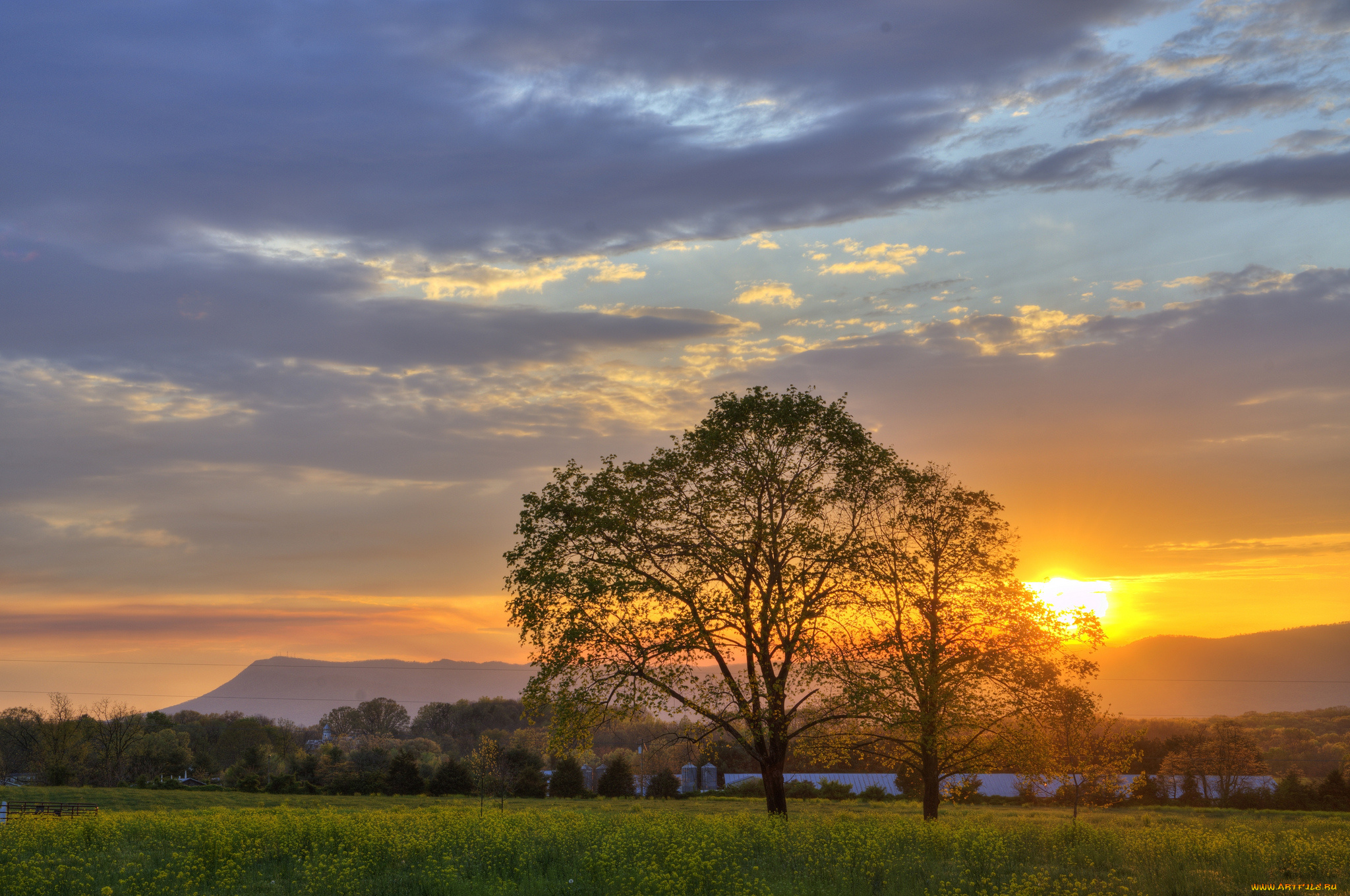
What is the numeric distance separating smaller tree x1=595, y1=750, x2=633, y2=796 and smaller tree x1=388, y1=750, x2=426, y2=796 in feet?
53.3

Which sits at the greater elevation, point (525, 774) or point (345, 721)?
point (525, 774)

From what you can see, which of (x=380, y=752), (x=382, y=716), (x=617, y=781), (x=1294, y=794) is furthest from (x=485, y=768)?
(x=382, y=716)

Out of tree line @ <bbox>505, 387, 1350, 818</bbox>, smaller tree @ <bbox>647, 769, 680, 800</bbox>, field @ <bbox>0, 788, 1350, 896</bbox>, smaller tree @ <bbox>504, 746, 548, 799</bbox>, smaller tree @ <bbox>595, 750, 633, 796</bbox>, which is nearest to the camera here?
field @ <bbox>0, 788, 1350, 896</bbox>

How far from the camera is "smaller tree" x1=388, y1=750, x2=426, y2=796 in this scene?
78.2 meters

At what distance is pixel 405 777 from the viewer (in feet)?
258

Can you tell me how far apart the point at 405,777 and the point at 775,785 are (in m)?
58.7

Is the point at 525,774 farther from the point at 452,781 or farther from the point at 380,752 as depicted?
the point at 380,752

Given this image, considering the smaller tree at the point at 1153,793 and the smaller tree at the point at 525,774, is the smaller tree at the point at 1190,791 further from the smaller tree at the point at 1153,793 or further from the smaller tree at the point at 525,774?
the smaller tree at the point at 525,774

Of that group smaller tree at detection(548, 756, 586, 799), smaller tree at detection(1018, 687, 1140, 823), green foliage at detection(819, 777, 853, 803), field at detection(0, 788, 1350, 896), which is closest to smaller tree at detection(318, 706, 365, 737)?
smaller tree at detection(548, 756, 586, 799)

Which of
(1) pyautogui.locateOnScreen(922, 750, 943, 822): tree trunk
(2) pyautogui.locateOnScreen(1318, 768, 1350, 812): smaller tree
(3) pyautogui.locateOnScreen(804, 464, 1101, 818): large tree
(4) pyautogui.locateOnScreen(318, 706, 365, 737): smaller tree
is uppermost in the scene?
(3) pyautogui.locateOnScreen(804, 464, 1101, 818): large tree

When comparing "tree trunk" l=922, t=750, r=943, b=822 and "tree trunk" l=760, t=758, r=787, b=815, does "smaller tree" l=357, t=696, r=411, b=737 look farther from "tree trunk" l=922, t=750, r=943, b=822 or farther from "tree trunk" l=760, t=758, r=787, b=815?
"tree trunk" l=760, t=758, r=787, b=815

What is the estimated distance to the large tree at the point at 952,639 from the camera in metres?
32.0

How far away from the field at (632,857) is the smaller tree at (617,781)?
172 ft

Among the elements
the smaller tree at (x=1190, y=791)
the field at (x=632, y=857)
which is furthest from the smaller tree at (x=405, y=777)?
the smaller tree at (x=1190, y=791)
